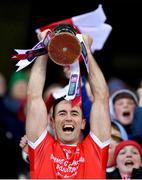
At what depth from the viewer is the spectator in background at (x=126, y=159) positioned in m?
5.84

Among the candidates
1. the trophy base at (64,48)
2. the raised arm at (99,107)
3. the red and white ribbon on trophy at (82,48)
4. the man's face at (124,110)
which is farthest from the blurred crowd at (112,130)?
the trophy base at (64,48)

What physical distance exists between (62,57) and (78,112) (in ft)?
1.55

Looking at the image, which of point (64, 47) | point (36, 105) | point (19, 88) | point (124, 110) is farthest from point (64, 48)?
point (19, 88)

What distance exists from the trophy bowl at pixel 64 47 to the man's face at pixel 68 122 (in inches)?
16.0

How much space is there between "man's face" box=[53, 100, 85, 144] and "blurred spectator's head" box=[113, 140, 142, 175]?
0.56m

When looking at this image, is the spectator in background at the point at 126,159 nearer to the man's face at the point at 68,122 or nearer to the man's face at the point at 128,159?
the man's face at the point at 128,159

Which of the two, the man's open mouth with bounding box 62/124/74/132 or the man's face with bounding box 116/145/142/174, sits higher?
the man's open mouth with bounding box 62/124/74/132

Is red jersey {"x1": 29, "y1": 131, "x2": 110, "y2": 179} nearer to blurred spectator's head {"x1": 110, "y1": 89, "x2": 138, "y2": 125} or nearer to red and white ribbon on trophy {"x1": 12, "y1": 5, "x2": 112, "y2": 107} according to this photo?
red and white ribbon on trophy {"x1": 12, "y1": 5, "x2": 112, "y2": 107}

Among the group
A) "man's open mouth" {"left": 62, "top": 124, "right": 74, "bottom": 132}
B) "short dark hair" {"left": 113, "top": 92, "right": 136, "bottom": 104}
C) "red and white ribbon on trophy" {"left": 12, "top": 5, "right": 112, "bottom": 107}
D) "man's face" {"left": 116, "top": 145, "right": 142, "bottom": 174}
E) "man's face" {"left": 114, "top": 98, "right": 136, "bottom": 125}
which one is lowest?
"man's face" {"left": 116, "top": 145, "right": 142, "bottom": 174}

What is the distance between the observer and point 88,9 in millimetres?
9109

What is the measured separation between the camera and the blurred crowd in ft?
19.4

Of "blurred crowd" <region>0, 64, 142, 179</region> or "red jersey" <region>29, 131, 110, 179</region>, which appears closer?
"red jersey" <region>29, 131, 110, 179</region>

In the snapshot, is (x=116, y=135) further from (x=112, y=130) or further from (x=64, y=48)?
(x=64, y=48)

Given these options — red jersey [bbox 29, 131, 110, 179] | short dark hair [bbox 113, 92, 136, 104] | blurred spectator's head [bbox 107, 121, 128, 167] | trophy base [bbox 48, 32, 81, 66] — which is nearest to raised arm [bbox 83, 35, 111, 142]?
red jersey [bbox 29, 131, 110, 179]
